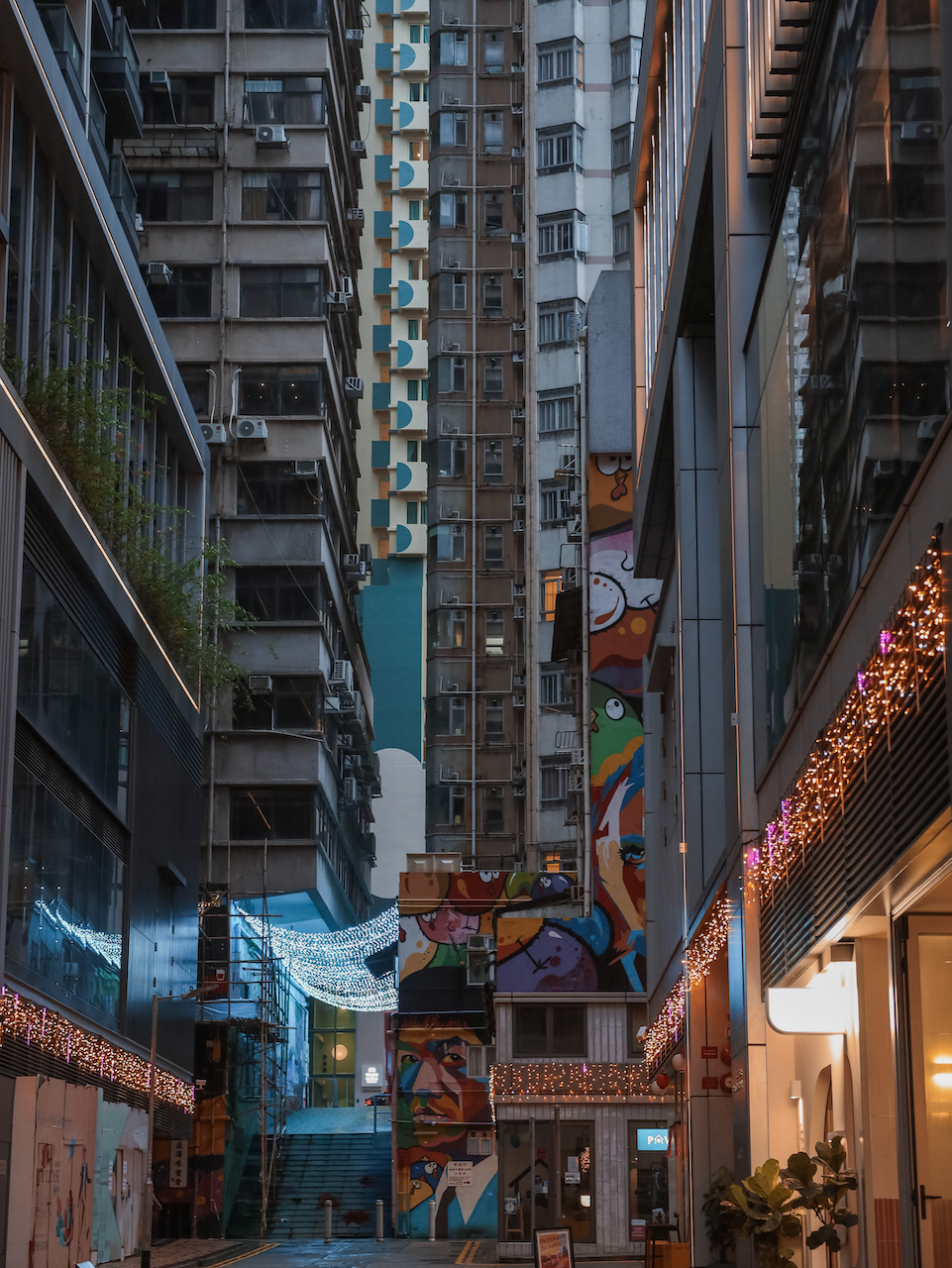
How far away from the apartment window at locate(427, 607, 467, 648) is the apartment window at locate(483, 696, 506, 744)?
2.47 m

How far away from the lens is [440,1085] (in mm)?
43250

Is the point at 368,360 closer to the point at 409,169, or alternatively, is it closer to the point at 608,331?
the point at 409,169

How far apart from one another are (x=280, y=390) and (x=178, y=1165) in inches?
886

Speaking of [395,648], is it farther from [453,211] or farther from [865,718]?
[865,718]

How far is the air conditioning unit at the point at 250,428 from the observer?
52.6 metres


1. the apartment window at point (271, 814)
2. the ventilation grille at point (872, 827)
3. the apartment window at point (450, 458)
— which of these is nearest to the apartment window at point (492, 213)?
the apartment window at point (450, 458)

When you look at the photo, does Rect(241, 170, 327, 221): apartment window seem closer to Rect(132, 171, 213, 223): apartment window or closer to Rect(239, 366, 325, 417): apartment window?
Rect(132, 171, 213, 223): apartment window

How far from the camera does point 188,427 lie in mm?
40906

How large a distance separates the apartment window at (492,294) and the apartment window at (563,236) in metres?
10.1

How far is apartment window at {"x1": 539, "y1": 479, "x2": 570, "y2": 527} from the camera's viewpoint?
196 feet

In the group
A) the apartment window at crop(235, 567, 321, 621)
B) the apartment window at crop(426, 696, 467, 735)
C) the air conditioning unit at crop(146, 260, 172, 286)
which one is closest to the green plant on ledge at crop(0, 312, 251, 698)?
the apartment window at crop(235, 567, 321, 621)

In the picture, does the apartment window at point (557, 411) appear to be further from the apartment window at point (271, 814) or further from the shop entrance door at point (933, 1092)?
the shop entrance door at point (933, 1092)

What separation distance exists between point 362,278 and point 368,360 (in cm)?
495

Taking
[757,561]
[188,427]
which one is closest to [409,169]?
[188,427]
